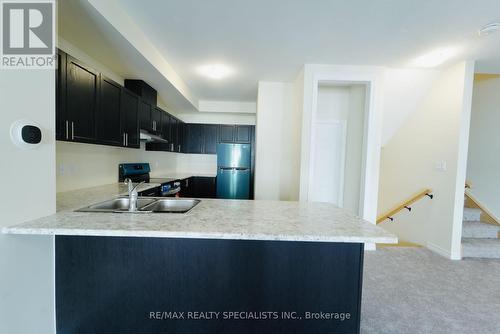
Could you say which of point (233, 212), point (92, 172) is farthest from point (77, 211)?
point (92, 172)

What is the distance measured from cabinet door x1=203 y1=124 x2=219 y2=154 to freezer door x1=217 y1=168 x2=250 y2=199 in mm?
761

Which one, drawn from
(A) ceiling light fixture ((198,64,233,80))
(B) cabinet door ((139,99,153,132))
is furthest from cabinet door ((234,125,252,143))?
(B) cabinet door ((139,99,153,132))

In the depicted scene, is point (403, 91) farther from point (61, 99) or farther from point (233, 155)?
point (61, 99)

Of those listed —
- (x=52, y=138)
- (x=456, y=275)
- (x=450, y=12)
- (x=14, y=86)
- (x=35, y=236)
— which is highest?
(x=450, y=12)

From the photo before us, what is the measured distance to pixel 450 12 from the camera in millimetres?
1877

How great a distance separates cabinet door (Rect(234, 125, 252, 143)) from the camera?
16.9 ft

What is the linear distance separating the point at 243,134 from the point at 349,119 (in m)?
2.42

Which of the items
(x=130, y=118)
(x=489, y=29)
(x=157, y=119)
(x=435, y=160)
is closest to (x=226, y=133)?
(x=157, y=119)

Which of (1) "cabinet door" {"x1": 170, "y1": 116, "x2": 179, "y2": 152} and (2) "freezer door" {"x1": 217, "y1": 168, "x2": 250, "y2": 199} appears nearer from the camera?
(1) "cabinet door" {"x1": 170, "y1": 116, "x2": 179, "y2": 152}

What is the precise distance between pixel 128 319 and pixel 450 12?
3388 millimetres

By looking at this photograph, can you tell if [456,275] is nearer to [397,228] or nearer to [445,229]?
[445,229]

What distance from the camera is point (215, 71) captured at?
10.8ft

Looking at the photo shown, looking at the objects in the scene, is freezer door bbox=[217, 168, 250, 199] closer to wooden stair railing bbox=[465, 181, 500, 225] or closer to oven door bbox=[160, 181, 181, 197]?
oven door bbox=[160, 181, 181, 197]

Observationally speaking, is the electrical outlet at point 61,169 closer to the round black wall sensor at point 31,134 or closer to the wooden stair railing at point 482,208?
the round black wall sensor at point 31,134
